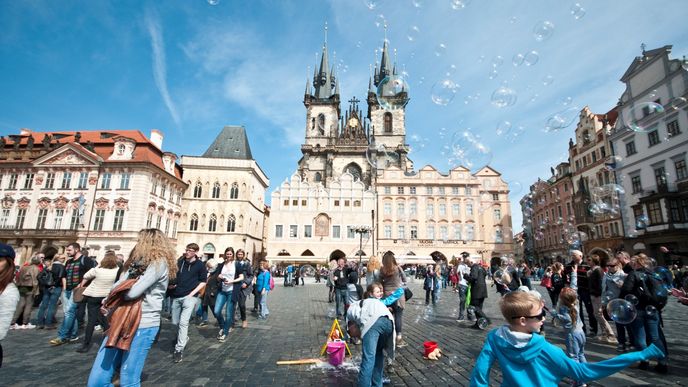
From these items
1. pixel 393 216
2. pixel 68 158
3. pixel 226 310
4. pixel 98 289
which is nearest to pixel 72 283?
pixel 98 289

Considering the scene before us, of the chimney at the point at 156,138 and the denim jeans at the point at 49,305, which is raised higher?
the chimney at the point at 156,138

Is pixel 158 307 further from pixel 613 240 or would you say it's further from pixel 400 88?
pixel 613 240

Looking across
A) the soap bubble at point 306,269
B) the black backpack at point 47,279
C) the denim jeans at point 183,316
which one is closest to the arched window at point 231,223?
the soap bubble at point 306,269

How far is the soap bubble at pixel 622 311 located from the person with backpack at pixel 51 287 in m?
10.8

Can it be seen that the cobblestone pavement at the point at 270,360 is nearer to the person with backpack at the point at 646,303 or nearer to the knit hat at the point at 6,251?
the person with backpack at the point at 646,303

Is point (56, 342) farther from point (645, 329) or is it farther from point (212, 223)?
point (212, 223)

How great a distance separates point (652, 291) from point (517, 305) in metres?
4.89

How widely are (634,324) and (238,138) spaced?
4471 centimetres

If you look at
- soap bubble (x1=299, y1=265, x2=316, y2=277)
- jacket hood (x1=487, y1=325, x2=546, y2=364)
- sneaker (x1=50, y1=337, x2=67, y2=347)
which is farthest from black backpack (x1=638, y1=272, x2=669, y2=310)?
soap bubble (x1=299, y1=265, x2=316, y2=277)

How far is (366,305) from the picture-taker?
156 inches

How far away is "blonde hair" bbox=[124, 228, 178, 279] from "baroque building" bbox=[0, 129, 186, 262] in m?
31.2

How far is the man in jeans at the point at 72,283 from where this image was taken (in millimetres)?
6680

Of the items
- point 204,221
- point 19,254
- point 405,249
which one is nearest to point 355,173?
point 405,249

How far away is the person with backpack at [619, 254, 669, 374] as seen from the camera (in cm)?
512
